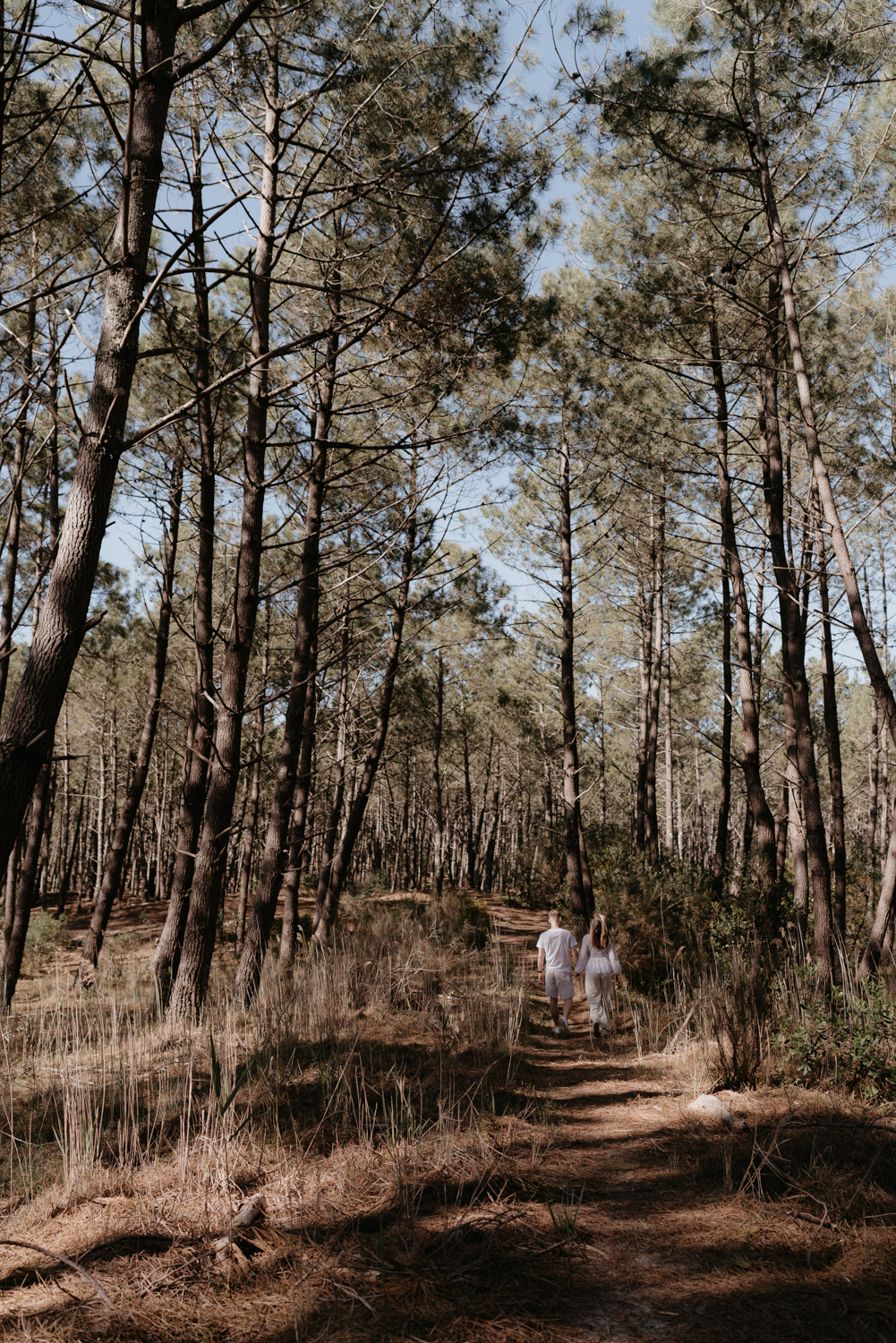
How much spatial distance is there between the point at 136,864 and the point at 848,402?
92.4 feet

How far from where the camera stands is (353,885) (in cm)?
2066

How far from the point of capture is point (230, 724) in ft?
18.4

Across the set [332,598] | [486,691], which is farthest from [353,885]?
[332,598]

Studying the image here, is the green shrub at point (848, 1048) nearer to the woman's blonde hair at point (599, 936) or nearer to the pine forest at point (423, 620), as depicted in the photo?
the pine forest at point (423, 620)

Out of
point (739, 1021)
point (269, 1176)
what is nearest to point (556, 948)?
point (739, 1021)

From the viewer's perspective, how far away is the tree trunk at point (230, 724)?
551 cm

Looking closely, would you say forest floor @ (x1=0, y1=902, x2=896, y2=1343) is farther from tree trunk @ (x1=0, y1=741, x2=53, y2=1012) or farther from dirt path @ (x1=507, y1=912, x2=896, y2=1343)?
tree trunk @ (x1=0, y1=741, x2=53, y2=1012)

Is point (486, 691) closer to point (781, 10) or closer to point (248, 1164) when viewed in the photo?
point (781, 10)

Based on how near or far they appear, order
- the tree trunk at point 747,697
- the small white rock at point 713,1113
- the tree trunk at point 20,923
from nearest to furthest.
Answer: the small white rock at point 713,1113 → the tree trunk at point 20,923 → the tree trunk at point 747,697

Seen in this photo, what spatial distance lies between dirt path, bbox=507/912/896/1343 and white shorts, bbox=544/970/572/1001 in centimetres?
227

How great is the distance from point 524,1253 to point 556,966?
4132 millimetres

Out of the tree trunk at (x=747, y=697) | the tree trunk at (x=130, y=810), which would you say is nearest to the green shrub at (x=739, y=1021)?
the tree trunk at (x=747, y=697)

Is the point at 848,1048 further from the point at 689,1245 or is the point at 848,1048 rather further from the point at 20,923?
the point at 20,923

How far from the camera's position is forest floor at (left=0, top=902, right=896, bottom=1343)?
7.58ft
